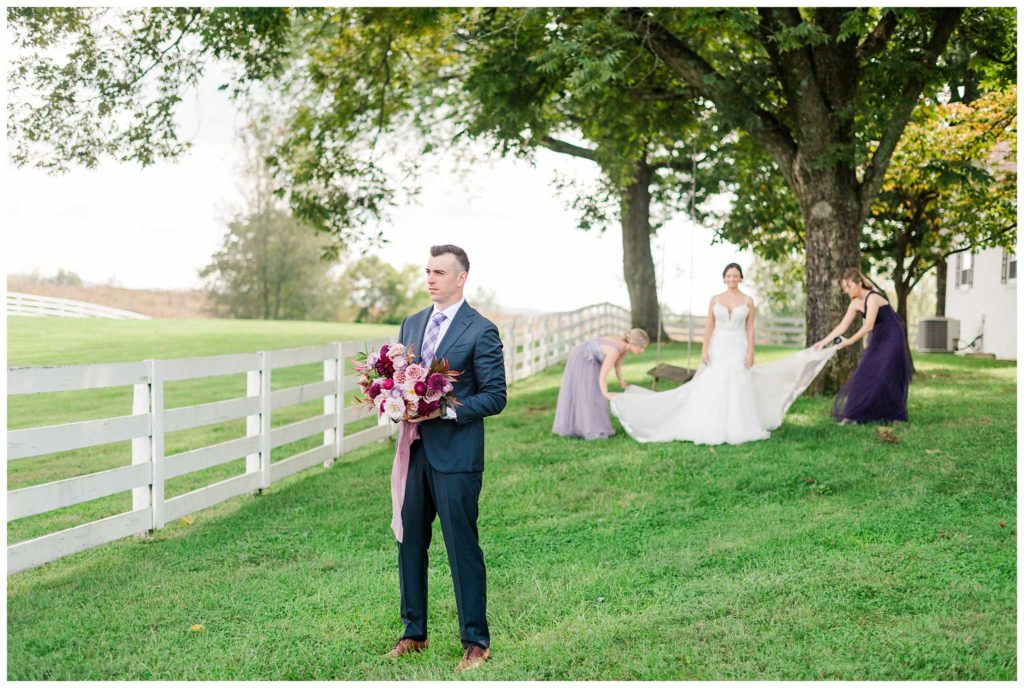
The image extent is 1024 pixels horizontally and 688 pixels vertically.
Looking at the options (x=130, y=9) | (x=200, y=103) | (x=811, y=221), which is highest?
(x=130, y=9)

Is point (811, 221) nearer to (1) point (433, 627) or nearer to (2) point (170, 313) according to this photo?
(1) point (433, 627)

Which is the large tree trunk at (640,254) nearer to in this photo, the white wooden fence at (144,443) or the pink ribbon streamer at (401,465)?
the white wooden fence at (144,443)

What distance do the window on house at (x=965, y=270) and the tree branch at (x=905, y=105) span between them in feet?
51.1

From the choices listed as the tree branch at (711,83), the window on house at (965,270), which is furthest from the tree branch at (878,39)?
the window on house at (965,270)

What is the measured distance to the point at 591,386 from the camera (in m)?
11.9

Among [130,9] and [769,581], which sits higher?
[130,9]

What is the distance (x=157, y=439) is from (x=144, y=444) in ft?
0.35

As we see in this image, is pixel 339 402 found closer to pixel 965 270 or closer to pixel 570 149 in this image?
pixel 570 149

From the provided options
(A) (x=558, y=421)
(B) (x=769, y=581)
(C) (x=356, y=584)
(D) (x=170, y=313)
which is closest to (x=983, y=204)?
(A) (x=558, y=421)

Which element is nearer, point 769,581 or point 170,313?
point 769,581

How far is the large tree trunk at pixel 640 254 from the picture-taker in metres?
29.8

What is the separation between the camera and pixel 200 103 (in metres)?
14.0

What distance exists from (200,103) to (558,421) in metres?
6.99

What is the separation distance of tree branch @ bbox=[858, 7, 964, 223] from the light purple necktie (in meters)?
10.9
